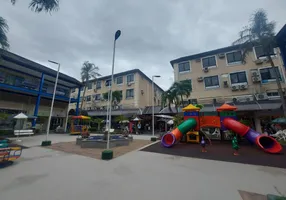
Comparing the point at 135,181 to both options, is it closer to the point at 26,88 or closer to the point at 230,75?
the point at 230,75

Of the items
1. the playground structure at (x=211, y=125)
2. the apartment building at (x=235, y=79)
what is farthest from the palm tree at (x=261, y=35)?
the playground structure at (x=211, y=125)

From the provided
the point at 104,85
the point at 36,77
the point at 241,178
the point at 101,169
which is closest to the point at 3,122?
the point at 36,77

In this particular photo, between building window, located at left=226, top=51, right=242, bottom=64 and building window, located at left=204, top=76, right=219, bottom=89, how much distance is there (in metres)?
3.25

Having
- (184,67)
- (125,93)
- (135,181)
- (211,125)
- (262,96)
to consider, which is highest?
(184,67)

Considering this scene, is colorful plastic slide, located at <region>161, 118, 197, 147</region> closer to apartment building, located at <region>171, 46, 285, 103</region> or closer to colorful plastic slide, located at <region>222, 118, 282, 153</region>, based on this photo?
colorful plastic slide, located at <region>222, 118, 282, 153</region>

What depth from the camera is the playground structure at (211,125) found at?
935cm

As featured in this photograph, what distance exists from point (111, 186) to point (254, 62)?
80.2 feet

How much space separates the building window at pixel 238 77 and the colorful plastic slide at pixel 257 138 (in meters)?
12.0

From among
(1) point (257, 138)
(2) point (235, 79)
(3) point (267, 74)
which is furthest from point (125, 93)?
(1) point (257, 138)

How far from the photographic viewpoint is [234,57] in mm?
20500

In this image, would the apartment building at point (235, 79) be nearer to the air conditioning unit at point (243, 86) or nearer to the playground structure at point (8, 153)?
the air conditioning unit at point (243, 86)

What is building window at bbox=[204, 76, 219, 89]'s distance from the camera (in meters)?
21.0

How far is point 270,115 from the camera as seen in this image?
16.7 meters

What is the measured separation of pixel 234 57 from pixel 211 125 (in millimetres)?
14856
